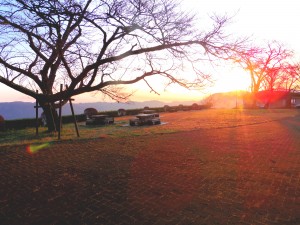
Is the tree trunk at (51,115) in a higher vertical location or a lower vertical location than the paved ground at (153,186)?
higher

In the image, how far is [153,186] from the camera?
527cm

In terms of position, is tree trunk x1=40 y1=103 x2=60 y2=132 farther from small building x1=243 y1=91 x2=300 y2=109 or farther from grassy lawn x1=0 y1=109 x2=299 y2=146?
small building x1=243 y1=91 x2=300 y2=109

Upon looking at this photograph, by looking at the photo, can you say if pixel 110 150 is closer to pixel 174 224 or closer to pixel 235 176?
→ pixel 235 176

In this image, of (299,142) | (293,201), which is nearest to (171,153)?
(293,201)

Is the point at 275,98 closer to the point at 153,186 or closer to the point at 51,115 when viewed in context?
the point at 51,115

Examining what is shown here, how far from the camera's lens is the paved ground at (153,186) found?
394 centimetres

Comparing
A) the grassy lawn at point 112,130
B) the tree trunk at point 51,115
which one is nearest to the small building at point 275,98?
the grassy lawn at point 112,130

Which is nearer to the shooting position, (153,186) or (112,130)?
(153,186)

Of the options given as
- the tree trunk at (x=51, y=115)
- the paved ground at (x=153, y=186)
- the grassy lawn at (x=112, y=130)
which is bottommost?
the paved ground at (x=153, y=186)

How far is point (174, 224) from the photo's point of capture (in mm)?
3648

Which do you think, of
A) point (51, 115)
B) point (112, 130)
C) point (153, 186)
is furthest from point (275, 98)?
point (153, 186)

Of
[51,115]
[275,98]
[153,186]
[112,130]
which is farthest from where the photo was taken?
[275,98]

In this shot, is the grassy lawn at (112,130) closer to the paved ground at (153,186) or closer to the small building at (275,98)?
the paved ground at (153,186)

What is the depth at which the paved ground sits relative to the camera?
155 inches
